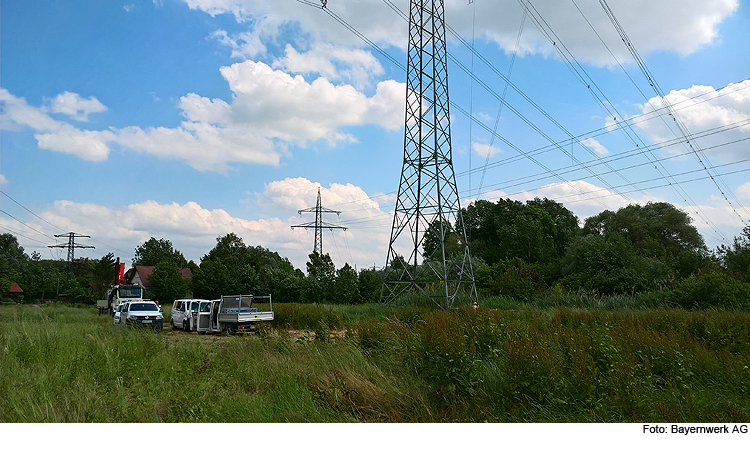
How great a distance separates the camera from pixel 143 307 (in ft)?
85.6

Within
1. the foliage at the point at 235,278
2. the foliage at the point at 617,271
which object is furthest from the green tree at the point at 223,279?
the foliage at the point at 617,271

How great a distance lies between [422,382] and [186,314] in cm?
2168

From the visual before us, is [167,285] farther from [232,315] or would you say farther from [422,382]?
[422,382]

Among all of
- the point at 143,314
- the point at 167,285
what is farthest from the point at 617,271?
the point at 167,285

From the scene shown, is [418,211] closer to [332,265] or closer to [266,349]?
[266,349]

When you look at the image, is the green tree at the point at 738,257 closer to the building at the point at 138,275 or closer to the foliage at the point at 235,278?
the foliage at the point at 235,278

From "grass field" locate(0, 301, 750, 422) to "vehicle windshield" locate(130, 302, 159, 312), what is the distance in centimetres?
1570

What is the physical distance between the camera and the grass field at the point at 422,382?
19.6ft

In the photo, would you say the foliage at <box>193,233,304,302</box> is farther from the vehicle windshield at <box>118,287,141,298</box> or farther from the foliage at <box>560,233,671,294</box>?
the foliage at <box>560,233,671,294</box>

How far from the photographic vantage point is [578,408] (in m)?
5.89

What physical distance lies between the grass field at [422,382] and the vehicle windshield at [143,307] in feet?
51.5

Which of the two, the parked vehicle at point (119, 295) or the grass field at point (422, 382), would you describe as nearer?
the grass field at point (422, 382)

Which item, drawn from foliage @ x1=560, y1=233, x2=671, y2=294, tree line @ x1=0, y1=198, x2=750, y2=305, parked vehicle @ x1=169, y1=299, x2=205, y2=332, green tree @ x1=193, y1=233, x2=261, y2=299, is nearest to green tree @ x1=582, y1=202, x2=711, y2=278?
tree line @ x1=0, y1=198, x2=750, y2=305

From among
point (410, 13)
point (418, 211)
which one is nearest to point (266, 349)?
point (418, 211)
